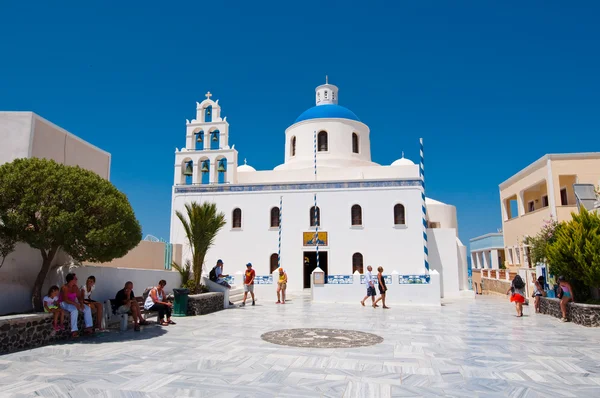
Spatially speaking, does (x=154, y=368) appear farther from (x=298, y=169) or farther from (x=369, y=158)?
(x=369, y=158)

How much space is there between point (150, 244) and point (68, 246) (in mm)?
8159

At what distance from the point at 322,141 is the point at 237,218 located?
698cm

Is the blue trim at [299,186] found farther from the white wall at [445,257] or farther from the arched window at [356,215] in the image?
the white wall at [445,257]

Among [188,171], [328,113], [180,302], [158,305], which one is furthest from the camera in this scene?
[328,113]

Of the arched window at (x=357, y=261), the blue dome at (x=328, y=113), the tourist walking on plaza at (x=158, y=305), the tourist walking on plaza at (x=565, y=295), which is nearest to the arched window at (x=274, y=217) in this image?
the arched window at (x=357, y=261)

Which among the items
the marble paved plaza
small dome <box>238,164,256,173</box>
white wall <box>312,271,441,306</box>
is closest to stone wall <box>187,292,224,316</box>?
the marble paved plaza

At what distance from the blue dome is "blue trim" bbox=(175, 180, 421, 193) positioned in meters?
5.68

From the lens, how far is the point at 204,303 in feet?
36.6

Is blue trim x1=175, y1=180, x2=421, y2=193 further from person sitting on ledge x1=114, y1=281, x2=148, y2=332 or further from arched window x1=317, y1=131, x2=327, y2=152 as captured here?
person sitting on ledge x1=114, y1=281, x2=148, y2=332

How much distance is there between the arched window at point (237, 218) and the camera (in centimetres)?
2145

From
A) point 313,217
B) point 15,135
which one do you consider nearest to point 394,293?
point 313,217

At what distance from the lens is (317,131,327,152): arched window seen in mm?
24547

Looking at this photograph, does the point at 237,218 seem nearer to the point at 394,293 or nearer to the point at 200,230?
the point at 200,230

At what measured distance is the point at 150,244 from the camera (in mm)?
14984
